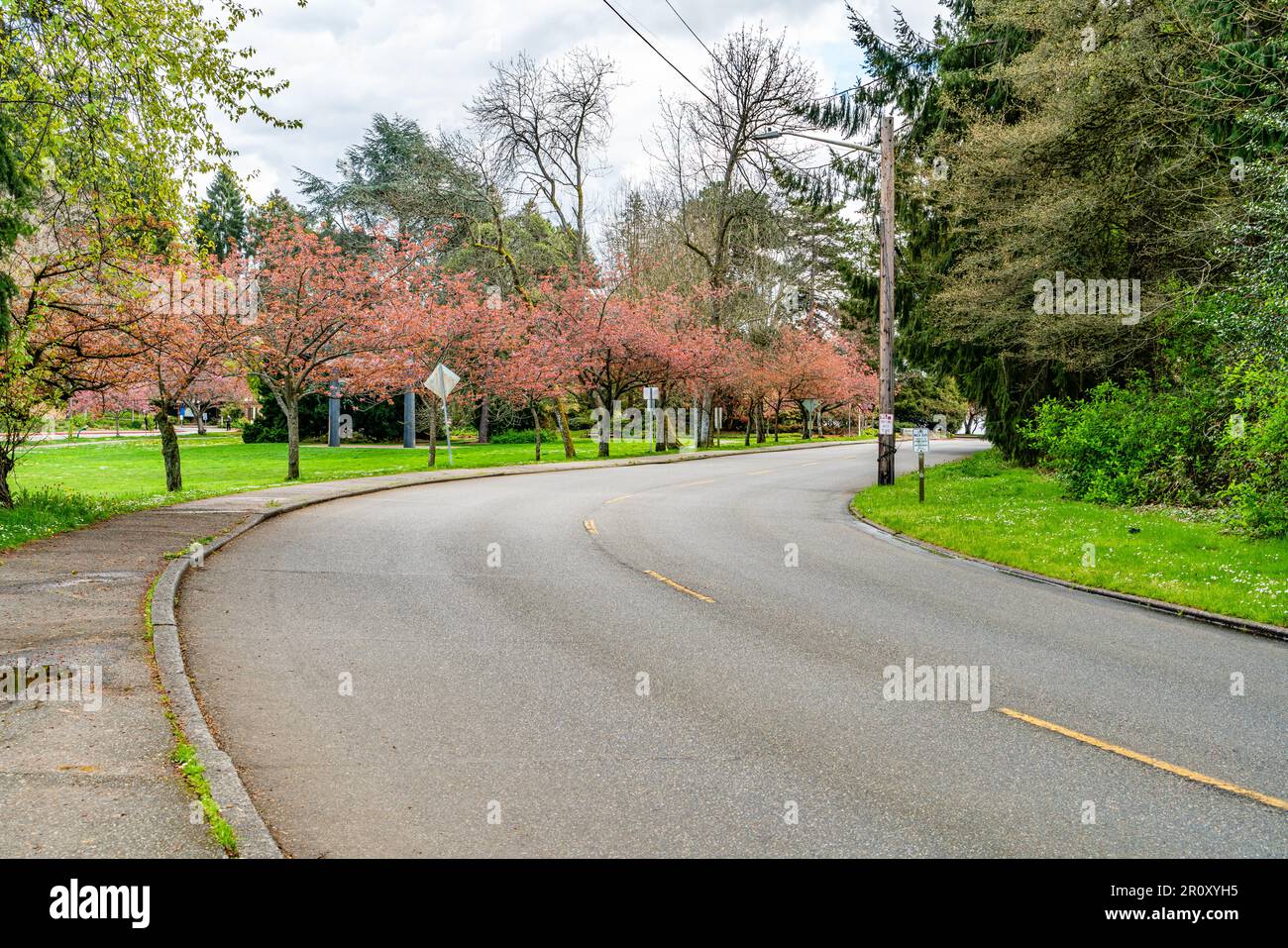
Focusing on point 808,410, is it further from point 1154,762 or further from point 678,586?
point 1154,762

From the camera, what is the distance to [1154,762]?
479 centimetres

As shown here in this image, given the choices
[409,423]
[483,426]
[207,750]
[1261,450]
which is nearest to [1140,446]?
[1261,450]

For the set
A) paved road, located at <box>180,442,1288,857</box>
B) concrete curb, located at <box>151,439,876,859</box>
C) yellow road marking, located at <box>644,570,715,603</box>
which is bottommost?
paved road, located at <box>180,442,1288,857</box>

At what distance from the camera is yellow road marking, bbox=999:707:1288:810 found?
4320 mm

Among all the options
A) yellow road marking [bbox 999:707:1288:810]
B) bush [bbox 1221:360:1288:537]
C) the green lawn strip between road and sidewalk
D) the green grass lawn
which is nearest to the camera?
yellow road marking [bbox 999:707:1288:810]

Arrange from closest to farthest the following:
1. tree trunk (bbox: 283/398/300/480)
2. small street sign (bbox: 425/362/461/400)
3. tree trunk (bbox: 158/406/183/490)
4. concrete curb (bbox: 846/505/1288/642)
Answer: concrete curb (bbox: 846/505/1288/642) < tree trunk (bbox: 158/406/183/490) < tree trunk (bbox: 283/398/300/480) < small street sign (bbox: 425/362/461/400)

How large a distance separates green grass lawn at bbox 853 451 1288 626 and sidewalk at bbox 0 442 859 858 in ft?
30.3

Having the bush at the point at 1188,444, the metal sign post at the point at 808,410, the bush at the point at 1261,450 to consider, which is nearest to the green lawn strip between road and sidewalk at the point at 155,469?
the metal sign post at the point at 808,410

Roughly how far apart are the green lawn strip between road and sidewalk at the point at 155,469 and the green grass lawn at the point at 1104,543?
13.5 meters

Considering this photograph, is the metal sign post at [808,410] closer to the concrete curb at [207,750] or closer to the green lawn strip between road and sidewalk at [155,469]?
the green lawn strip between road and sidewalk at [155,469]

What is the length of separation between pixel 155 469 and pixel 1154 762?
120 feet

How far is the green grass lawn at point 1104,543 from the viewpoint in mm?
9242

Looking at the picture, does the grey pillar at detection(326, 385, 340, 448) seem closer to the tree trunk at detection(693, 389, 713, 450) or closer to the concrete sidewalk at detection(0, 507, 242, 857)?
the tree trunk at detection(693, 389, 713, 450)

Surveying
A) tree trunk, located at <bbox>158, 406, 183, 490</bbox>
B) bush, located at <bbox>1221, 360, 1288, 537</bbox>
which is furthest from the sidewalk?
bush, located at <bbox>1221, 360, 1288, 537</bbox>
